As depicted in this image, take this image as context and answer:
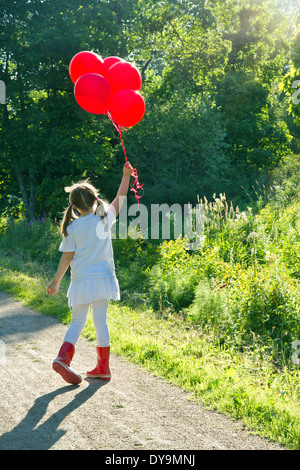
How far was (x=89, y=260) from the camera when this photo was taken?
4461mm

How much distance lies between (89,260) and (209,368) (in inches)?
62.2

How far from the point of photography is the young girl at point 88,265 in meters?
4.45

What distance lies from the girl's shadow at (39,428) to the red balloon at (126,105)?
2871 millimetres

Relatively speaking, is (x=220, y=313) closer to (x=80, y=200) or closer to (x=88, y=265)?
(x=88, y=265)

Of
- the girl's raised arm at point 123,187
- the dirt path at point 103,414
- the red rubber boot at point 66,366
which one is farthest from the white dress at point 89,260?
the dirt path at point 103,414

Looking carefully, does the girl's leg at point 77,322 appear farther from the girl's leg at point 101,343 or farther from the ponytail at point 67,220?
the ponytail at point 67,220

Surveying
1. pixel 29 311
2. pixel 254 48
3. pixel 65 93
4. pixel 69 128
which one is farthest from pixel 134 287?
pixel 254 48

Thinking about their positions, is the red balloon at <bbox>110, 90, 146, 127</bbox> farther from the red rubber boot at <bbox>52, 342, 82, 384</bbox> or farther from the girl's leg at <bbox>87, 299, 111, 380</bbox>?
the red rubber boot at <bbox>52, 342, 82, 384</bbox>

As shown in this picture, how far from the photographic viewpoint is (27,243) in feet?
45.4

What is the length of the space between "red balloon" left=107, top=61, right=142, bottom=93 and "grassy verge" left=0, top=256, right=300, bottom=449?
2.85 m

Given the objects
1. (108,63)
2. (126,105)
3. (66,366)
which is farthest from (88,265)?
(108,63)

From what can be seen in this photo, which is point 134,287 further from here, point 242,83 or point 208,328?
point 242,83

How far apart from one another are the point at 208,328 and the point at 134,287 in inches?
114

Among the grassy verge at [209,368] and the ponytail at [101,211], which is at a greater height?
the ponytail at [101,211]
